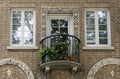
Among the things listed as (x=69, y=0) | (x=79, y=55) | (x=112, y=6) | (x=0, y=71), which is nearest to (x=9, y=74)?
(x=0, y=71)

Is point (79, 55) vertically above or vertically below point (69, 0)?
below

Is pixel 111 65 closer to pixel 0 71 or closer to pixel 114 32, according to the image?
pixel 114 32

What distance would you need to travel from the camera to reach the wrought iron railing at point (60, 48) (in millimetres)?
17484

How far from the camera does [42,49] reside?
17828 millimetres

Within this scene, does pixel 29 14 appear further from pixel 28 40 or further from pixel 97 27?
pixel 97 27

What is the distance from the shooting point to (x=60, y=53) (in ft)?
57.6

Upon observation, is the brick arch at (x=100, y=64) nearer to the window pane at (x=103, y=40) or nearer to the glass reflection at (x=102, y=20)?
the window pane at (x=103, y=40)

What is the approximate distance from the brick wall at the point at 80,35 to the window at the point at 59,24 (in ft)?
1.55

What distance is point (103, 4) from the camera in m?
18.9

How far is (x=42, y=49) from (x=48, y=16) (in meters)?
1.78

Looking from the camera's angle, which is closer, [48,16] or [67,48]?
[67,48]

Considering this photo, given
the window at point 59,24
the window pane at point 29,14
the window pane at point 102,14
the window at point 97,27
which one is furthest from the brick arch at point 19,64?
the window pane at point 102,14

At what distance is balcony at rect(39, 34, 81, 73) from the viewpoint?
17.4m

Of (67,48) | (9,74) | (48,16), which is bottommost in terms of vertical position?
(9,74)
